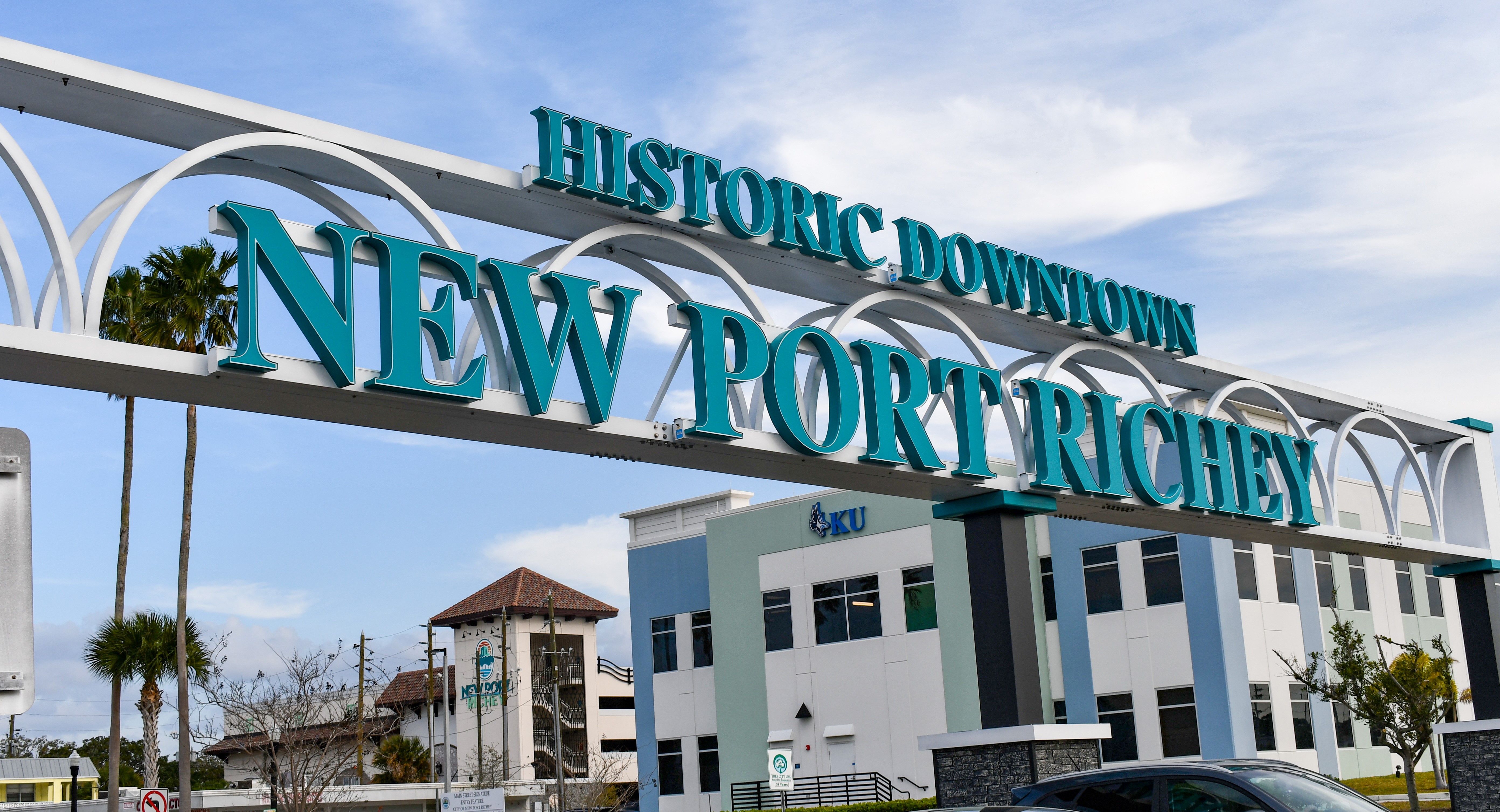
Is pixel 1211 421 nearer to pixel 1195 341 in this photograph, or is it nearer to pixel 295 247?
pixel 1195 341

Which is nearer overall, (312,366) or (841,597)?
(312,366)

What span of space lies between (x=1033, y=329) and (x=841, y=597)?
22.2 m

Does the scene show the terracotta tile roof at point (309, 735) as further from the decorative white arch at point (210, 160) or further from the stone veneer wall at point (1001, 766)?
the decorative white arch at point (210, 160)

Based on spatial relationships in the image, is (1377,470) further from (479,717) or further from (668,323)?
(479,717)

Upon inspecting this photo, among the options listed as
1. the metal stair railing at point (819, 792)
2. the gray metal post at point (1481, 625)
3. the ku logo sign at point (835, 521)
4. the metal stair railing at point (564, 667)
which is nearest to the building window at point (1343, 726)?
the gray metal post at point (1481, 625)

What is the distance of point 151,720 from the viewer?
3222cm

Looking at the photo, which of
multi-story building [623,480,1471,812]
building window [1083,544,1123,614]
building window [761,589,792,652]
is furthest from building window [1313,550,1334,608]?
building window [761,589,792,652]

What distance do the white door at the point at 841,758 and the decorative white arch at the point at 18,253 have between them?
30883 mm

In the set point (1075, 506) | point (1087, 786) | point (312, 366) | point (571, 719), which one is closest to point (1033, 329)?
point (1075, 506)

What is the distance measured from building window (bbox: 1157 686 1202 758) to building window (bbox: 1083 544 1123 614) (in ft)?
7.85

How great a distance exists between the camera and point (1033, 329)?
17.6 m

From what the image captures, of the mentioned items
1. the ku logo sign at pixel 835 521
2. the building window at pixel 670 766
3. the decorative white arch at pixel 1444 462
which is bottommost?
the building window at pixel 670 766

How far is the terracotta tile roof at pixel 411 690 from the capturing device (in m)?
73.6

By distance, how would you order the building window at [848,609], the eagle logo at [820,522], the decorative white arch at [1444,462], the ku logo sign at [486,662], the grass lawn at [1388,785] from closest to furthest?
the decorative white arch at [1444,462] < the grass lawn at [1388,785] < the building window at [848,609] < the eagle logo at [820,522] < the ku logo sign at [486,662]
